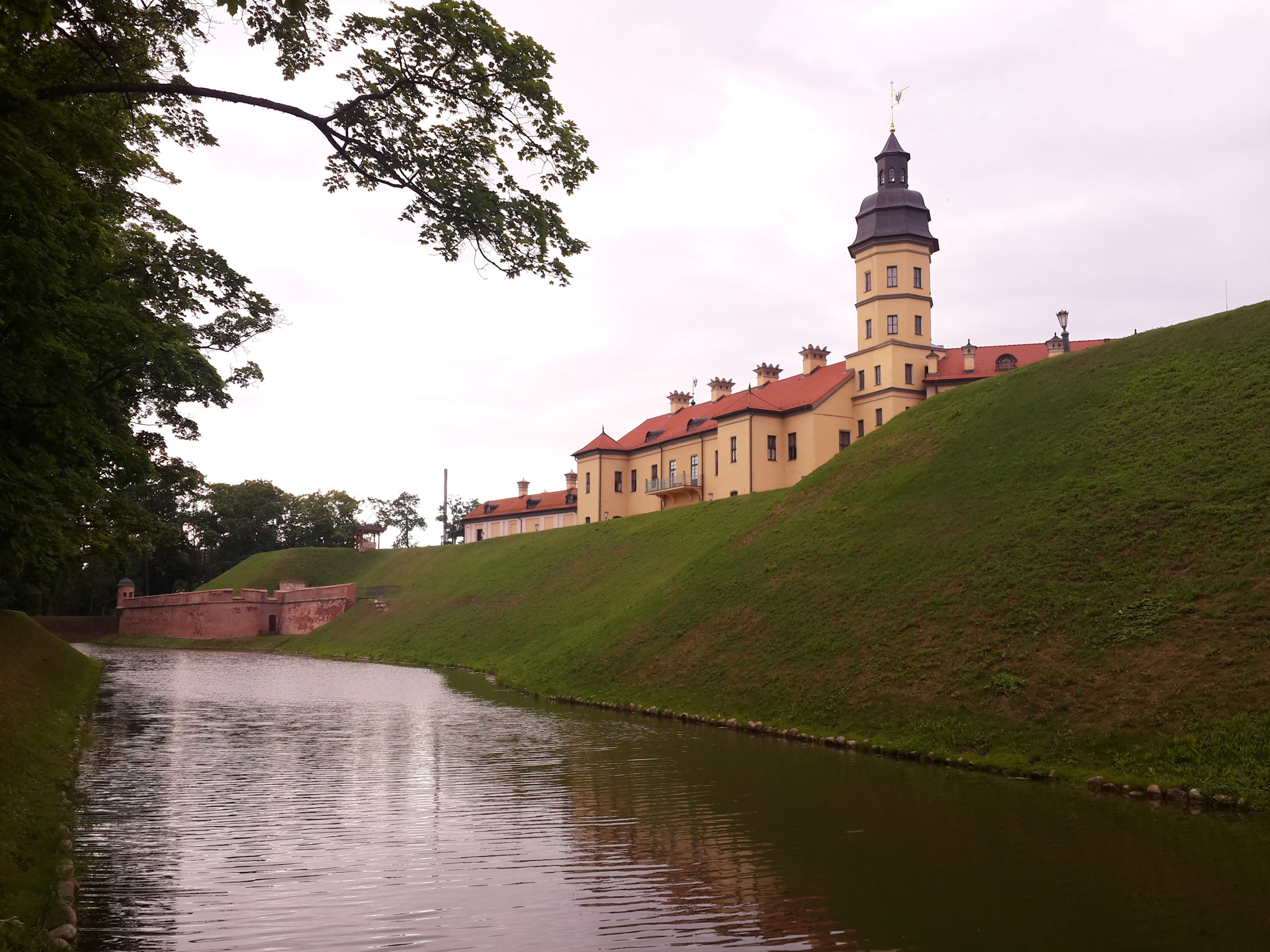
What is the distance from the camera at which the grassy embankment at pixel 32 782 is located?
8.42m

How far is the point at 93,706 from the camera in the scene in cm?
2883

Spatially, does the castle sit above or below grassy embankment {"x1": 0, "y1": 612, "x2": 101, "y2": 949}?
above

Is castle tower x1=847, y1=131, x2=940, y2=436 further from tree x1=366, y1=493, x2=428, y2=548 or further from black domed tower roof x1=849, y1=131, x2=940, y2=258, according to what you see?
tree x1=366, y1=493, x2=428, y2=548

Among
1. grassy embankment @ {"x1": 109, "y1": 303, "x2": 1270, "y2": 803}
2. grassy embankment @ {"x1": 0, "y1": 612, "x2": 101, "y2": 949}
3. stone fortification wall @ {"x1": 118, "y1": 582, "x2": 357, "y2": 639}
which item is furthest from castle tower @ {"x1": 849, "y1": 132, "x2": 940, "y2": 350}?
grassy embankment @ {"x1": 0, "y1": 612, "x2": 101, "y2": 949}

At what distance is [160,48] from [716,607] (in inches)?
970

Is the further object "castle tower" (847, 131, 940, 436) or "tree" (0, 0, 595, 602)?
"castle tower" (847, 131, 940, 436)

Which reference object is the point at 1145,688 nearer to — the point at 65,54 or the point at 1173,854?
the point at 1173,854

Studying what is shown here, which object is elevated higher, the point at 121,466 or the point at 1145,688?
the point at 121,466

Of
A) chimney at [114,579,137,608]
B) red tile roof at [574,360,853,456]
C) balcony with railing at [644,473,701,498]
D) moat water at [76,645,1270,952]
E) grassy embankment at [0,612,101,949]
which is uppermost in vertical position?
red tile roof at [574,360,853,456]

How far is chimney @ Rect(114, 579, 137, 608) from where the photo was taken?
86500 mm

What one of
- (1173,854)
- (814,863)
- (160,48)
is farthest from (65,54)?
(1173,854)

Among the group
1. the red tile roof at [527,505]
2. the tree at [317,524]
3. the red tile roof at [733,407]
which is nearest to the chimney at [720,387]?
the red tile roof at [733,407]

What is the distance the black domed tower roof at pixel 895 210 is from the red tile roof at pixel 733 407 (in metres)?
9.54

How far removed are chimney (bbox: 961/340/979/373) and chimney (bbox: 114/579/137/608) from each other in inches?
3021
